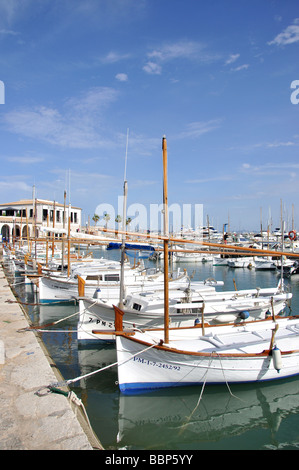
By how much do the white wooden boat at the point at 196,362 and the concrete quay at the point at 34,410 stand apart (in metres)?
2.15

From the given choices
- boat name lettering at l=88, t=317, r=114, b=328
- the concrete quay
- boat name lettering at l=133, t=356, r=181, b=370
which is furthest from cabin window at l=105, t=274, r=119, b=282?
boat name lettering at l=133, t=356, r=181, b=370

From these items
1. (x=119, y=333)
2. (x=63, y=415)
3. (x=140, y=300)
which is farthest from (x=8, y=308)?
(x=63, y=415)

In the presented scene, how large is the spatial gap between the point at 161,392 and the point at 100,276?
13.5 metres

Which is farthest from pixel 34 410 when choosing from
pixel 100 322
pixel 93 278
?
pixel 93 278

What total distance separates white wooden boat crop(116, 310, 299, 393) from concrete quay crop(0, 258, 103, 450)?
2152 mm

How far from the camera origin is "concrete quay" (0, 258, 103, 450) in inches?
237

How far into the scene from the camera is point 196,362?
952 cm

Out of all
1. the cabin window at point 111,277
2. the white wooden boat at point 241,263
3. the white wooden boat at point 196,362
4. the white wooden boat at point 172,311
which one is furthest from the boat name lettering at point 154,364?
the white wooden boat at point 241,263

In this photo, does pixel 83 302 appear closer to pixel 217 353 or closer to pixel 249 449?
pixel 217 353

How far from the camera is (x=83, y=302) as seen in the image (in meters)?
14.6

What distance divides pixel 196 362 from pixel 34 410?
458 cm

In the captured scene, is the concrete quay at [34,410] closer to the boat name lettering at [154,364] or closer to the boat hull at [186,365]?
the boat hull at [186,365]

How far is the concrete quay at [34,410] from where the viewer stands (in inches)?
237
